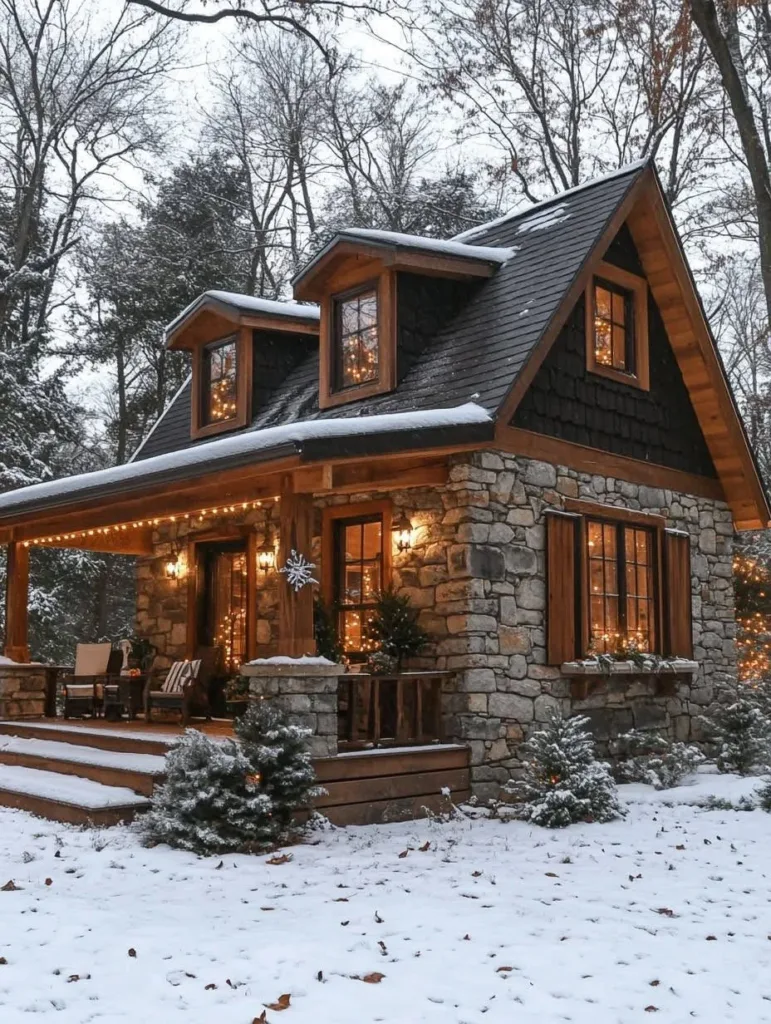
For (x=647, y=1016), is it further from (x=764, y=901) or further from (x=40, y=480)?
(x=40, y=480)

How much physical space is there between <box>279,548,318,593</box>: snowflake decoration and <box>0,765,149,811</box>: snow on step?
1822 millimetres

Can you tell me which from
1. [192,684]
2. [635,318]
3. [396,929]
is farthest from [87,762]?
[635,318]

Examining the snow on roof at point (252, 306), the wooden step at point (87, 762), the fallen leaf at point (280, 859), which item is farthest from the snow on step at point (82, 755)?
the snow on roof at point (252, 306)

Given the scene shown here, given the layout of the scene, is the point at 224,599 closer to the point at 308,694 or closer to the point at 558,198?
the point at 308,694

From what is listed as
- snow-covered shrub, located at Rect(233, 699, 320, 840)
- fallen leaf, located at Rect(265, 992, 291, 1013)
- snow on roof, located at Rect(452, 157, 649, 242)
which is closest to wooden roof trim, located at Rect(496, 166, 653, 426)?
snow on roof, located at Rect(452, 157, 649, 242)

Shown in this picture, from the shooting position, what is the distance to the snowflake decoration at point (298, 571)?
751cm

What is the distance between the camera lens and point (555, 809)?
7.58 meters

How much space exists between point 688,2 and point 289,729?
784 centimetres

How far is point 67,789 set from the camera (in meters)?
7.83

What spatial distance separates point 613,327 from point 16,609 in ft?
22.2

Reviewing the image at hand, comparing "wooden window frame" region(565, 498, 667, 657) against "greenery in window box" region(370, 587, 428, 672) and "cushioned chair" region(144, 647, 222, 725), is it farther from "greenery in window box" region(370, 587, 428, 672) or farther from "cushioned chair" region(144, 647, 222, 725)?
"cushioned chair" region(144, 647, 222, 725)

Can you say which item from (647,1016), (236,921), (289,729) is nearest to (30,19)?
(289,729)

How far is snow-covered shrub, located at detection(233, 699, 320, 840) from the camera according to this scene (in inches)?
271

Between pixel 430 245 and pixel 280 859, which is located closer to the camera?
pixel 280 859
